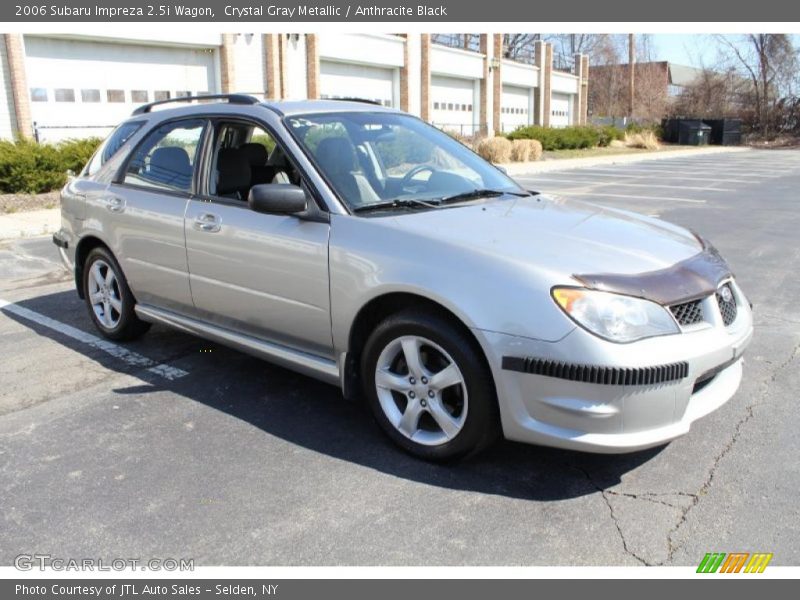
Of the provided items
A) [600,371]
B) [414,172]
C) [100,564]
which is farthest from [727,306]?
[100,564]

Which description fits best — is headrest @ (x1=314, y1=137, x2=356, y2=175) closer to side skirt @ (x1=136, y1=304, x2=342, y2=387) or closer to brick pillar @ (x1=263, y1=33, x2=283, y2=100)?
side skirt @ (x1=136, y1=304, x2=342, y2=387)

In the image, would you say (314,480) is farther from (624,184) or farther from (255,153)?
(624,184)

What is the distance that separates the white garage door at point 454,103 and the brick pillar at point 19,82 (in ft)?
65.5

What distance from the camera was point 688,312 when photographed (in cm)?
334

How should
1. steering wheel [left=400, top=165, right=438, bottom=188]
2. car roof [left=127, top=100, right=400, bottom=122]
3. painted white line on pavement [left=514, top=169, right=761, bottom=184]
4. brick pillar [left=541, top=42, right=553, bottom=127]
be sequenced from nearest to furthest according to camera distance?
1. steering wheel [left=400, top=165, right=438, bottom=188]
2. car roof [left=127, top=100, right=400, bottom=122]
3. painted white line on pavement [left=514, top=169, right=761, bottom=184]
4. brick pillar [left=541, top=42, right=553, bottom=127]

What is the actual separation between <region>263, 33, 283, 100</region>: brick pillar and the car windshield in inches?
899

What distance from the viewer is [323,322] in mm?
3947

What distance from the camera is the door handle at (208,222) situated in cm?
445

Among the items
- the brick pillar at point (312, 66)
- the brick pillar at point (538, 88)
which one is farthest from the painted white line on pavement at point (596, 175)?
the brick pillar at point (538, 88)

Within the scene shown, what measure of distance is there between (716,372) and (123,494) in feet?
9.17

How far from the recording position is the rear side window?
5.55 metres

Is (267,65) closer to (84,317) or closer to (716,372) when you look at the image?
(84,317)

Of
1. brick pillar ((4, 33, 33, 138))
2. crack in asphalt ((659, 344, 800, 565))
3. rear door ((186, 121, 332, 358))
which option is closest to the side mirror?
rear door ((186, 121, 332, 358))

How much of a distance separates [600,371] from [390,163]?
2.08m
